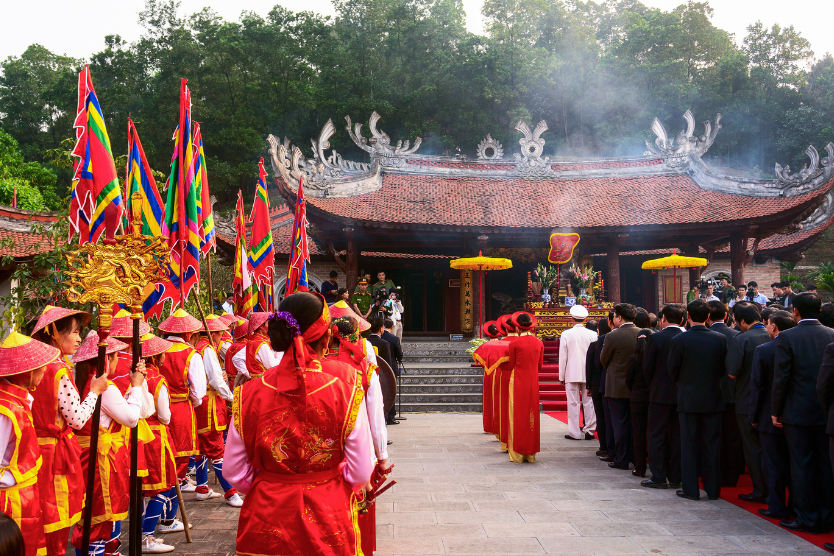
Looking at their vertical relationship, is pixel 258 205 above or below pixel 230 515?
above

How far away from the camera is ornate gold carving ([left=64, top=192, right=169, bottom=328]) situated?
9.29 feet

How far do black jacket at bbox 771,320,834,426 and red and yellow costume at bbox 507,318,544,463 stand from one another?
99.2 inches

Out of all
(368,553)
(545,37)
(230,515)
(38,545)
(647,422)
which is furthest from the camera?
(545,37)

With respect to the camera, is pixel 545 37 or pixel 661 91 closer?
pixel 661 91

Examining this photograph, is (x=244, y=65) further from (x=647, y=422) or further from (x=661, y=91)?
(x=647, y=422)

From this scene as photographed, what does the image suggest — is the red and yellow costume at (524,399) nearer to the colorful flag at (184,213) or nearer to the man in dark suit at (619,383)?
the man in dark suit at (619,383)

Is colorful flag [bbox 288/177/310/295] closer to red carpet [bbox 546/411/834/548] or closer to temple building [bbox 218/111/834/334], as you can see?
red carpet [bbox 546/411/834/548]

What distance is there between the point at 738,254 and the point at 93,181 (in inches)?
612

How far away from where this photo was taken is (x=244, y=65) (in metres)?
31.3

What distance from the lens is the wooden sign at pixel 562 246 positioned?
14.7 meters

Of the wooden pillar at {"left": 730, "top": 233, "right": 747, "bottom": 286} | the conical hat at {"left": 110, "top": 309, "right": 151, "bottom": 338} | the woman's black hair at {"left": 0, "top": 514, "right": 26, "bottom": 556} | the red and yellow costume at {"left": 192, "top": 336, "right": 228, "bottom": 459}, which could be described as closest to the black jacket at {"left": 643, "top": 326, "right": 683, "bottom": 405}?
the red and yellow costume at {"left": 192, "top": 336, "right": 228, "bottom": 459}

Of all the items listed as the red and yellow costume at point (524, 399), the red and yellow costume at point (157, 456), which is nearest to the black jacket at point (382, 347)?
the red and yellow costume at point (524, 399)

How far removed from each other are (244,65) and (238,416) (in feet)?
106

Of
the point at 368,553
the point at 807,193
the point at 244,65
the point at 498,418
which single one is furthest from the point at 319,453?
the point at 244,65
